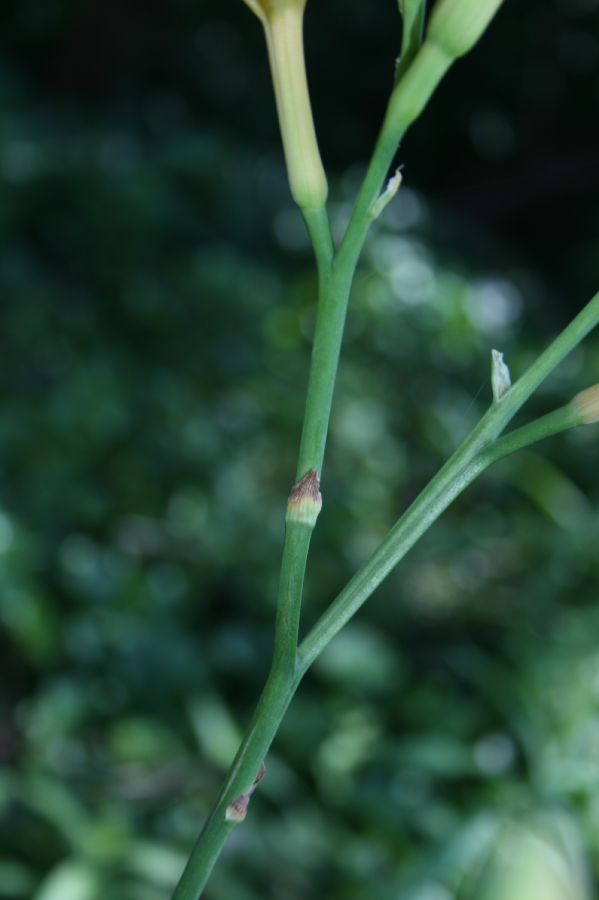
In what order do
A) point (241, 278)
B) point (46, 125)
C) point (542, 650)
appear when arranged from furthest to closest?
point (46, 125)
point (241, 278)
point (542, 650)

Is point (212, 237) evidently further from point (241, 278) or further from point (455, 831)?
point (455, 831)

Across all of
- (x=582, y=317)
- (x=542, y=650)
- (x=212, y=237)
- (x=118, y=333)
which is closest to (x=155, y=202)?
(x=212, y=237)

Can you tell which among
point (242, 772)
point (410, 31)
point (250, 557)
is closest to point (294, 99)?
point (410, 31)

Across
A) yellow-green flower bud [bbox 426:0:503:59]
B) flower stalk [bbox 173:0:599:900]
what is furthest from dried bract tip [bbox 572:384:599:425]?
yellow-green flower bud [bbox 426:0:503:59]

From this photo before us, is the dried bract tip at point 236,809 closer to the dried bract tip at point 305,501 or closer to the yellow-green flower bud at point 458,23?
the dried bract tip at point 305,501

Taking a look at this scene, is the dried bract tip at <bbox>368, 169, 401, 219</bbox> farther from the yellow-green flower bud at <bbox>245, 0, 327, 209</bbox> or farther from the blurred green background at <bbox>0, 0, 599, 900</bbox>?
the blurred green background at <bbox>0, 0, 599, 900</bbox>

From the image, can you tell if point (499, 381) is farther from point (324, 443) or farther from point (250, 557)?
point (250, 557)

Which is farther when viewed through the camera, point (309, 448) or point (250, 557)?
point (250, 557)
